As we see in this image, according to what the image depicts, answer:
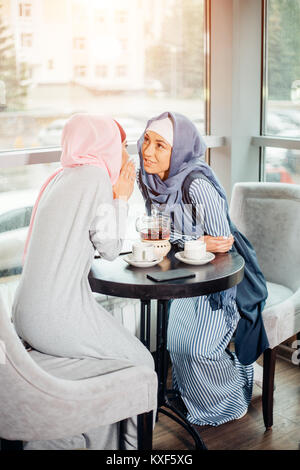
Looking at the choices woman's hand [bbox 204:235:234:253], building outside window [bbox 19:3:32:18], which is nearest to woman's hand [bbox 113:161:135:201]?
woman's hand [bbox 204:235:234:253]

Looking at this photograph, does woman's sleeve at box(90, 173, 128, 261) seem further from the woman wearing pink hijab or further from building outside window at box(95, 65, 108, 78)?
building outside window at box(95, 65, 108, 78)

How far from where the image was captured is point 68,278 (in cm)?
184

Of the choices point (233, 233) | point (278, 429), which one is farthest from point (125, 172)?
point (278, 429)

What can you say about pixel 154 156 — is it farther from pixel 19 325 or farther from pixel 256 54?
pixel 256 54

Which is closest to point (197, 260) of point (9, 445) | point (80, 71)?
point (9, 445)

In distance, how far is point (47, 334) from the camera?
1.84 metres

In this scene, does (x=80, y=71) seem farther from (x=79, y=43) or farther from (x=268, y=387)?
(x=268, y=387)

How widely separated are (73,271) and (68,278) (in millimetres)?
28

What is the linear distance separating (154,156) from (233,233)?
48 cm

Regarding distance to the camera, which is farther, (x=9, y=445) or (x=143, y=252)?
(x=143, y=252)

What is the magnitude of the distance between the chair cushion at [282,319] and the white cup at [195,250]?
451 millimetres

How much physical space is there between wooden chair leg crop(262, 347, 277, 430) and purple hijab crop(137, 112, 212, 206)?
29.7 inches

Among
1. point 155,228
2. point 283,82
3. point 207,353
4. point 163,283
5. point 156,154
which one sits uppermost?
point 283,82

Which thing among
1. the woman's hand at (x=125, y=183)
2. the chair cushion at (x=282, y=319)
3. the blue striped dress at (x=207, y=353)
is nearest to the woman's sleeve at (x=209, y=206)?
the blue striped dress at (x=207, y=353)
